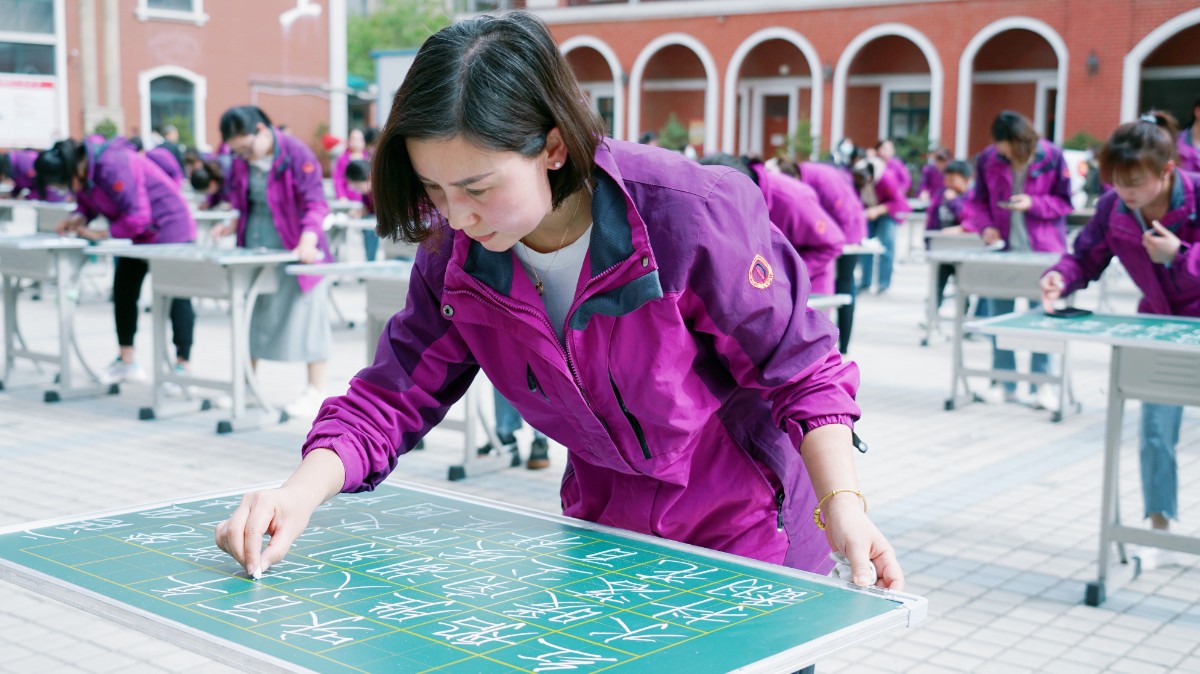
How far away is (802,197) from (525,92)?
4647 millimetres

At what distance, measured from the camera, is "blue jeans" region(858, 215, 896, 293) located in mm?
12188

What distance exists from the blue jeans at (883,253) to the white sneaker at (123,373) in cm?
711

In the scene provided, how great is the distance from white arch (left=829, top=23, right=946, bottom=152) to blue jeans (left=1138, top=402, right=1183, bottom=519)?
69.5ft

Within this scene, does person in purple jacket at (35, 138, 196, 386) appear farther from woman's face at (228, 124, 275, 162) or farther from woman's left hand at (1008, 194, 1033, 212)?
woman's left hand at (1008, 194, 1033, 212)

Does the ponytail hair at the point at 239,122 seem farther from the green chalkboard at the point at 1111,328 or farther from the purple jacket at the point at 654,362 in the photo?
the purple jacket at the point at 654,362

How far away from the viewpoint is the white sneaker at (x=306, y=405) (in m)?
7.00

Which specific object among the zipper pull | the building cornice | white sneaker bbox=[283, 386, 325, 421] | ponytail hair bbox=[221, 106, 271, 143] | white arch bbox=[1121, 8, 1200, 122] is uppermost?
the building cornice

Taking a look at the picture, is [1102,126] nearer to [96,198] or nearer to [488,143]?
[96,198]

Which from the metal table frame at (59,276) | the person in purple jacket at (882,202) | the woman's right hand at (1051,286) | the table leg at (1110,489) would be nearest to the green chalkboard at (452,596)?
the table leg at (1110,489)

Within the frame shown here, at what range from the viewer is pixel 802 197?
6105 millimetres

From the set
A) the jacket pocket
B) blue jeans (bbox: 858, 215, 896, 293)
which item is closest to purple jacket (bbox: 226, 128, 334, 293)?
the jacket pocket

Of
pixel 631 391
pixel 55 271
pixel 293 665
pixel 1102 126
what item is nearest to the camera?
pixel 293 665

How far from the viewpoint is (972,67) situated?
25.4 metres

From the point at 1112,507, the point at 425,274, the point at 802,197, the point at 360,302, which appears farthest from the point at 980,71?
the point at 425,274
